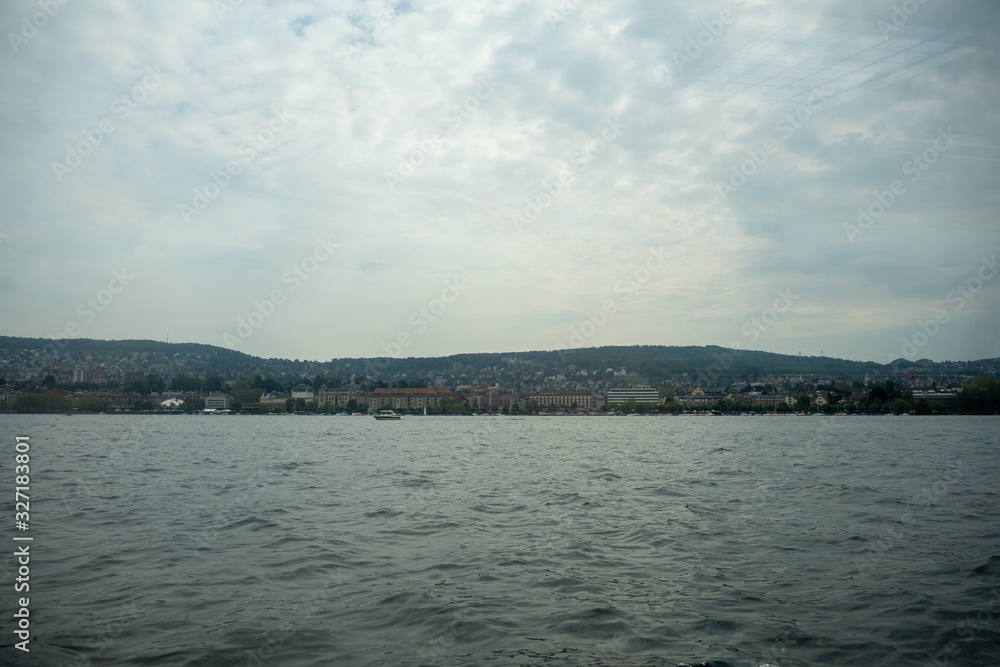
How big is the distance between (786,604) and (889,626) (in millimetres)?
1248

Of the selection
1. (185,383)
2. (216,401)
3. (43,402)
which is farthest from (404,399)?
(43,402)

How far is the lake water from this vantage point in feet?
24.1

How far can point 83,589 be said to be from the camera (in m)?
9.51

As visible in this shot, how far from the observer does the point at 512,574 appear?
34.2 feet

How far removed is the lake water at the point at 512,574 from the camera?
7.34 m

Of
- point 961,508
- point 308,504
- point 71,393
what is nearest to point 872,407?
point 961,508

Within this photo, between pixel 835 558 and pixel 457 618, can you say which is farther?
pixel 835 558

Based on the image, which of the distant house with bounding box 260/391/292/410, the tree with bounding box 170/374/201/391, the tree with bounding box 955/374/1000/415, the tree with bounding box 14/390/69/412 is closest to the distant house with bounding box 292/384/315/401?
the distant house with bounding box 260/391/292/410

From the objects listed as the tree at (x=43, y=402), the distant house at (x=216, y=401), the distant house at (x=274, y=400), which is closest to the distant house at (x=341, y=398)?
the distant house at (x=274, y=400)

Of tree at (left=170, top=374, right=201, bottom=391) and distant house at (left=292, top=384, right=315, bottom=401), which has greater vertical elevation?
tree at (left=170, top=374, right=201, bottom=391)

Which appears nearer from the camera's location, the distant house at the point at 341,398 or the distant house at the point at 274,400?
the distant house at the point at 274,400

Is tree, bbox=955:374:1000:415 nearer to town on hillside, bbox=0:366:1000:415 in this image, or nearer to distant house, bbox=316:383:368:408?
town on hillside, bbox=0:366:1000:415

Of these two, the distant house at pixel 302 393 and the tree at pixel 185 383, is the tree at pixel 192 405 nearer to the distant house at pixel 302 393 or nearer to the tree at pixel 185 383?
the tree at pixel 185 383

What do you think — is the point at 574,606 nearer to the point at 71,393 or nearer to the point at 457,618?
the point at 457,618
